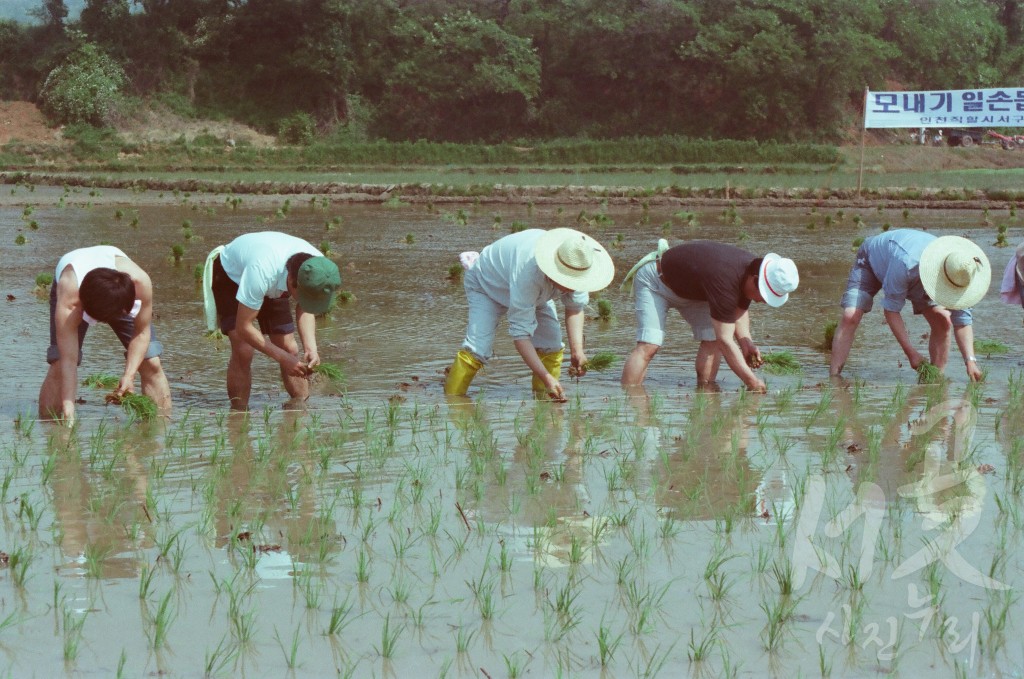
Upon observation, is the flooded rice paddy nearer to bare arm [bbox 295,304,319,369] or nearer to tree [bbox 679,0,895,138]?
bare arm [bbox 295,304,319,369]

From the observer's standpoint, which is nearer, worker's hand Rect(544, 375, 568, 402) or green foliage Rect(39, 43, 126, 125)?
worker's hand Rect(544, 375, 568, 402)

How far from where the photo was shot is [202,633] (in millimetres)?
3510

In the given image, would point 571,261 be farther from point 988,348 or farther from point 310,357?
point 988,348

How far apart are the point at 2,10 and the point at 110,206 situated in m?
165

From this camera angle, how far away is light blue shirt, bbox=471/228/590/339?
635 centimetres

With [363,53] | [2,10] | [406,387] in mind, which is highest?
[2,10]

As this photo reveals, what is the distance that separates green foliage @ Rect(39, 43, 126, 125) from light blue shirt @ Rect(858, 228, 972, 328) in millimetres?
38257

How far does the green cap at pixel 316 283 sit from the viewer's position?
5.64 meters

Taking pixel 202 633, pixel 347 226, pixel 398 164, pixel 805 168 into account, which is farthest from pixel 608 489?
pixel 398 164

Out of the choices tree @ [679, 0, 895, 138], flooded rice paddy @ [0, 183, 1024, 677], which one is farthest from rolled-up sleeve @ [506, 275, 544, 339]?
tree @ [679, 0, 895, 138]

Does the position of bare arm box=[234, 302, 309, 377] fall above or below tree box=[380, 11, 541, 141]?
below

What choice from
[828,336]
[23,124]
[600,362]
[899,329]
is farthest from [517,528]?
[23,124]

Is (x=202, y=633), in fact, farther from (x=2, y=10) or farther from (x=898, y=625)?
(x=2, y=10)

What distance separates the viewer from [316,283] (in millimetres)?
5633
